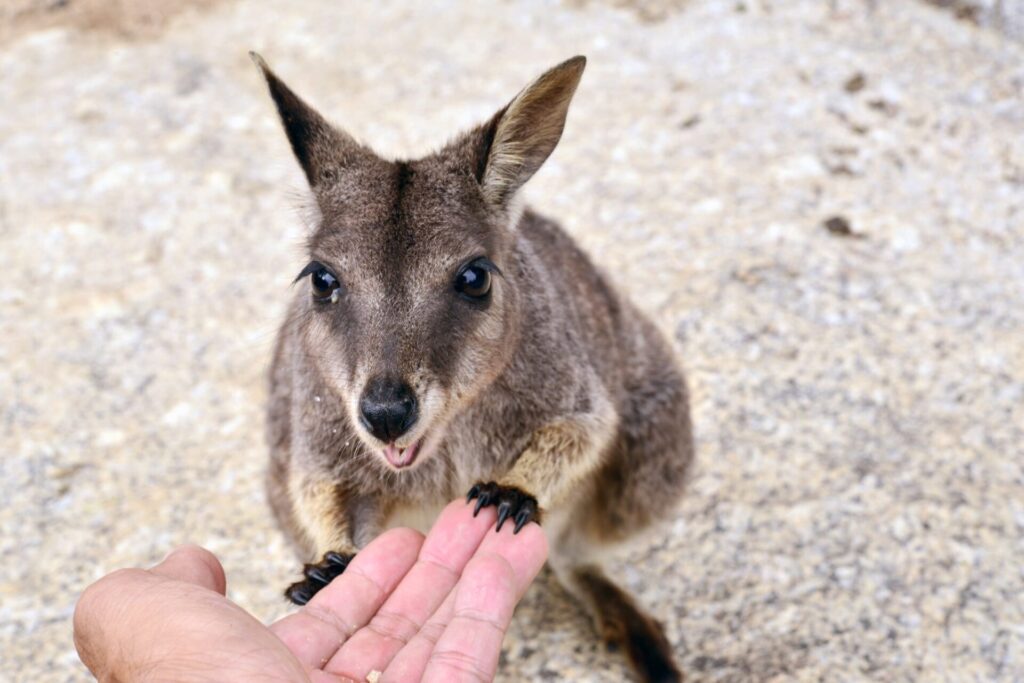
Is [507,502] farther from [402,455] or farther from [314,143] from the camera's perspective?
[314,143]

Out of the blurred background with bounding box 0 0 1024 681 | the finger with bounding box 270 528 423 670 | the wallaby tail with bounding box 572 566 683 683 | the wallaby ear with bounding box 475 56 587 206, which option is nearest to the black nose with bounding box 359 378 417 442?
the finger with bounding box 270 528 423 670

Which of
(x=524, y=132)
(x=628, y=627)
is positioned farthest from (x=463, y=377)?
(x=628, y=627)

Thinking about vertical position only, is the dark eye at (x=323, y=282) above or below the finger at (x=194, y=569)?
above

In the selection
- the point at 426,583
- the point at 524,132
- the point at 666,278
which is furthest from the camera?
the point at 666,278

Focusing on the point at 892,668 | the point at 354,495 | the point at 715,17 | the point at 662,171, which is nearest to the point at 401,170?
the point at 354,495

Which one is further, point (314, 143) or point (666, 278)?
point (666, 278)

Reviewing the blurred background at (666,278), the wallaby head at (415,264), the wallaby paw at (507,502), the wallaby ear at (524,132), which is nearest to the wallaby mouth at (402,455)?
the wallaby head at (415,264)

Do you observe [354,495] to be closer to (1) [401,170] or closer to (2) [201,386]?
(1) [401,170]

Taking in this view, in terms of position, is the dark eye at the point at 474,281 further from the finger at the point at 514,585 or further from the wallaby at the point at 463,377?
the finger at the point at 514,585
